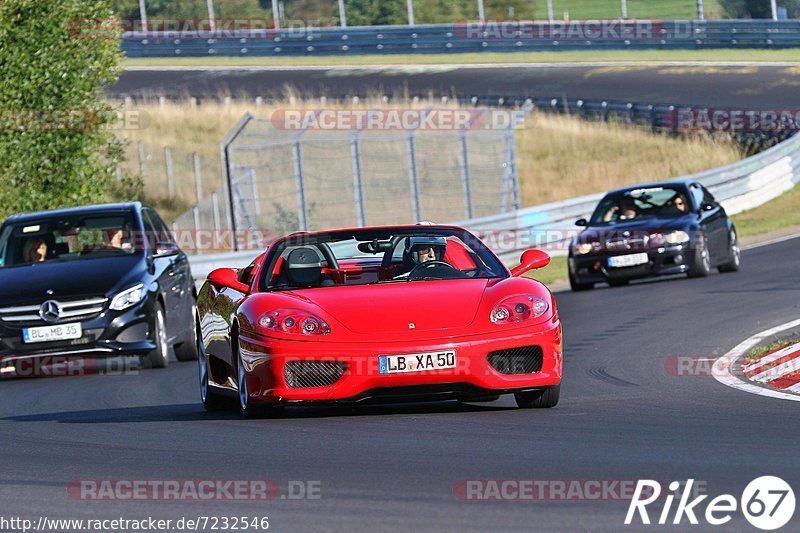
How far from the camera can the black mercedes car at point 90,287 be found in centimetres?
1466

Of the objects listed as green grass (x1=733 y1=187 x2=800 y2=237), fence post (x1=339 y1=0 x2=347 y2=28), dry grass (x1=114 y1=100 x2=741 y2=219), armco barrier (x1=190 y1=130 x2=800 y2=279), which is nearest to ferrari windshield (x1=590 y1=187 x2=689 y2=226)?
armco barrier (x1=190 y1=130 x2=800 y2=279)

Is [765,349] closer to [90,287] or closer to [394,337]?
[394,337]

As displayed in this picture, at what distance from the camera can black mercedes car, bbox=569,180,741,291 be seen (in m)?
20.9

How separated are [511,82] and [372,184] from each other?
41.9ft

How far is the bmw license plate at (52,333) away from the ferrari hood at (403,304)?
18.5ft

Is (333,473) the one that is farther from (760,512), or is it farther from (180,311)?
(180,311)

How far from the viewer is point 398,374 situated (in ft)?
29.2

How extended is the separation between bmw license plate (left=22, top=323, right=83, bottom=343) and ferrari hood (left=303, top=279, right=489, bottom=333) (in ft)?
18.5

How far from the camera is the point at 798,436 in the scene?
7.65 m

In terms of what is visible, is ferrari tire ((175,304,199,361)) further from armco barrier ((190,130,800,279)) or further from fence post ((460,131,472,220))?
fence post ((460,131,472,220))

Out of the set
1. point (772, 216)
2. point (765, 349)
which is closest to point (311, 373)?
point (765, 349)

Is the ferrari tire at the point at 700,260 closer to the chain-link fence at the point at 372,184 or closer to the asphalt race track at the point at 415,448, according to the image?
the chain-link fence at the point at 372,184

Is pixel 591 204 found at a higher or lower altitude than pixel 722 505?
lower

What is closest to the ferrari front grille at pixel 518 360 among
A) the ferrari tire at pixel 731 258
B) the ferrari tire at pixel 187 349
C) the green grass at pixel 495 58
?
the ferrari tire at pixel 187 349
